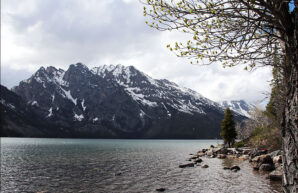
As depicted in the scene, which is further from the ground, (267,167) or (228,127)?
(228,127)

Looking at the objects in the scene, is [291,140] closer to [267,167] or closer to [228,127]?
[267,167]

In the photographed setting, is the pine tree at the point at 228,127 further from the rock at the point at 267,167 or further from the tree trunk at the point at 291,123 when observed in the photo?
the tree trunk at the point at 291,123

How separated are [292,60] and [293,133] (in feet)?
7.30

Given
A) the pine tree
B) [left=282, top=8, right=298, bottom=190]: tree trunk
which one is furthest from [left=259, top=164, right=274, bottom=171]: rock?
the pine tree

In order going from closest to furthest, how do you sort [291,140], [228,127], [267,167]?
1. [291,140]
2. [267,167]
3. [228,127]

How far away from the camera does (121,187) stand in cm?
2655

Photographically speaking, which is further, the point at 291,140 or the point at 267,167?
the point at 267,167

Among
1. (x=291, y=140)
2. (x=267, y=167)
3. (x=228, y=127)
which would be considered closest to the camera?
(x=291, y=140)

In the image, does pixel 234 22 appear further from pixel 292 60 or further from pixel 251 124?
pixel 251 124

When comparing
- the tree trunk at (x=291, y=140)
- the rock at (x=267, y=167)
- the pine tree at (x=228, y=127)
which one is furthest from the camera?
the pine tree at (x=228, y=127)

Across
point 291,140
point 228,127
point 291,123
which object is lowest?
point 291,140

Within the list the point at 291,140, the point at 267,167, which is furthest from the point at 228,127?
the point at 291,140

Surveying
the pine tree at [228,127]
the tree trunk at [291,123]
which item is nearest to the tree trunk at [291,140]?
the tree trunk at [291,123]

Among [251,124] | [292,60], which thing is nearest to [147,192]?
[292,60]
